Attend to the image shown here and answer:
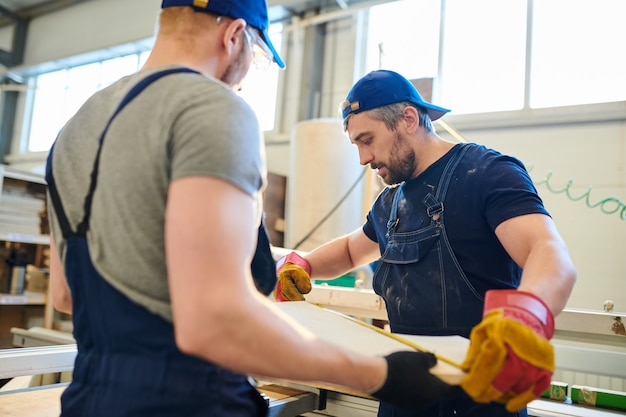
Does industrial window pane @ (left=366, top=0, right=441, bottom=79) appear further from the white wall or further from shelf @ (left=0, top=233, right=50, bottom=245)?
shelf @ (left=0, top=233, right=50, bottom=245)

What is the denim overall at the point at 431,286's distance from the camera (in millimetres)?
1314

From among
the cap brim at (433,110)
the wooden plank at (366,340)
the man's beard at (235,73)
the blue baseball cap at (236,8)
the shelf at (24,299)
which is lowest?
the shelf at (24,299)

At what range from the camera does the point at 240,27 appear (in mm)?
865

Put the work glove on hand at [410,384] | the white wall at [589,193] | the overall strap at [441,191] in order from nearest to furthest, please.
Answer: the work glove on hand at [410,384] < the overall strap at [441,191] < the white wall at [589,193]

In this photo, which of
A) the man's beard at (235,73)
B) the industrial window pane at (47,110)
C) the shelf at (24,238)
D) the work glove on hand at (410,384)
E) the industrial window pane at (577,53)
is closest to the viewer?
the work glove on hand at (410,384)

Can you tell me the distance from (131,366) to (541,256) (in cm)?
81

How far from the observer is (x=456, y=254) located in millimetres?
1359

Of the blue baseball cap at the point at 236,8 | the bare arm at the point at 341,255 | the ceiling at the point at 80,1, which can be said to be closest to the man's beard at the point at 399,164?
the bare arm at the point at 341,255

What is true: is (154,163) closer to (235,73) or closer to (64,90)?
(235,73)

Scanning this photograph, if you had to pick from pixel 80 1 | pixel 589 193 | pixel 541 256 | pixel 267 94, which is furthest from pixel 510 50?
pixel 80 1

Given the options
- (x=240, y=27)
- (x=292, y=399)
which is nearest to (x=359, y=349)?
(x=240, y=27)

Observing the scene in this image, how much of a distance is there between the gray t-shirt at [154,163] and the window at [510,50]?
10.6 ft

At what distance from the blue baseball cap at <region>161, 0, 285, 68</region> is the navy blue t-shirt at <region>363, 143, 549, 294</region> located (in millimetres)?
687

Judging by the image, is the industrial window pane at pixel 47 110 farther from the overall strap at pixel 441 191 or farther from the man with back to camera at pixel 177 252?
the man with back to camera at pixel 177 252
